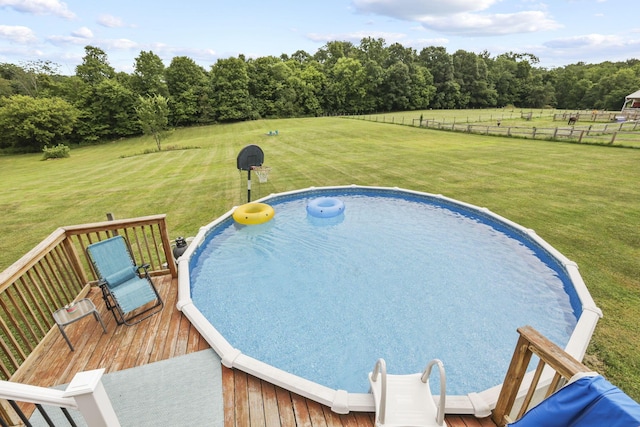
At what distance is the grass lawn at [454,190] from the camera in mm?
6016

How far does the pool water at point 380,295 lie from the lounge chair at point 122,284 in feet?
4.43

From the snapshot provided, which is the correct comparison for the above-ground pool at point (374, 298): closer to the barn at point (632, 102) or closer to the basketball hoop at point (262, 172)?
the basketball hoop at point (262, 172)

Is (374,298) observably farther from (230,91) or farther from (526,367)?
(230,91)

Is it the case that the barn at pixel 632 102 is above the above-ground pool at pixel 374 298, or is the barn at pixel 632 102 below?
above

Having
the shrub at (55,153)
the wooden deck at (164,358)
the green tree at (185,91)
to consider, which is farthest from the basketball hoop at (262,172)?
the green tree at (185,91)

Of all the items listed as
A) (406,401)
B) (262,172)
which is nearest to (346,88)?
(262,172)

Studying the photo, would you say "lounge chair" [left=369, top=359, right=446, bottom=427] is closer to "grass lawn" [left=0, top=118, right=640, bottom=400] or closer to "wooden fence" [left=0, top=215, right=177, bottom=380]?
"grass lawn" [left=0, top=118, right=640, bottom=400]

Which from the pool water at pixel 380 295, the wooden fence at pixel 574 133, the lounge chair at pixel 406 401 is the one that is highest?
the wooden fence at pixel 574 133

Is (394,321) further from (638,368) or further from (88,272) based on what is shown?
(88,272)

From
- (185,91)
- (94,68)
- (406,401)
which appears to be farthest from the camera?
(185,91)

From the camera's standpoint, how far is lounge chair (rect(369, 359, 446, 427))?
9.59 feet

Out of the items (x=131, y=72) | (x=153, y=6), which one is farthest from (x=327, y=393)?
(x=131, y=72)

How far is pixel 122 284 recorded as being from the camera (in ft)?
16.4

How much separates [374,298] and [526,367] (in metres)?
3.74
